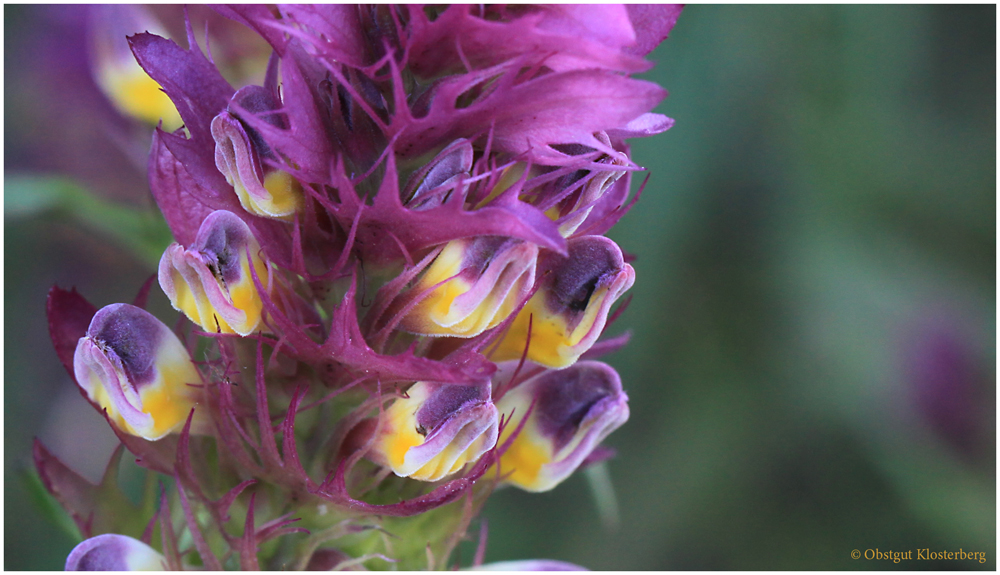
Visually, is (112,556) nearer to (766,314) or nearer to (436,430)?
(436,430)

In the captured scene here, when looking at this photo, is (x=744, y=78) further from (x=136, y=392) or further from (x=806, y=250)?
(x=136, y=392)

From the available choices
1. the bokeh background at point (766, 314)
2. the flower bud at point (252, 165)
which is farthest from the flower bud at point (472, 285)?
the bokeh background at point (766, 314)

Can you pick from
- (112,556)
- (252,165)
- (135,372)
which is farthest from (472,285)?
(112,556)

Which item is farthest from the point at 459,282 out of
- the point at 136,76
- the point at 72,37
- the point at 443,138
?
the point at 72,37

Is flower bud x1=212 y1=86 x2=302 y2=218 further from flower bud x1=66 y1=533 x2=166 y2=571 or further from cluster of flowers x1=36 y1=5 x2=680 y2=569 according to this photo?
flower bud x1=66 y1=533 x2=166 y2=571

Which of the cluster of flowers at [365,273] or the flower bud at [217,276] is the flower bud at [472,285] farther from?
the flower bud at [217,276]

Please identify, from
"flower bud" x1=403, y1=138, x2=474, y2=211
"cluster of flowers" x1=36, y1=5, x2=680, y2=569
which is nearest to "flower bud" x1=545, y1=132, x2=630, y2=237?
"cluster of flowers" x1=36, y1=5, x2=680, y2=569

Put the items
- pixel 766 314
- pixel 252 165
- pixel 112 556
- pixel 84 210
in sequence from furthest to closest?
pixel 766 314 → pixel 84 210 → pixel 112 556 → pixel 252 165
